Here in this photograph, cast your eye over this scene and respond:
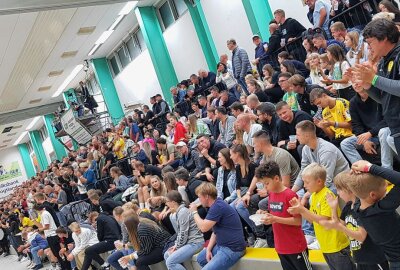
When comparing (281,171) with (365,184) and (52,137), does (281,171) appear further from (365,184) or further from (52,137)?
(52,137)

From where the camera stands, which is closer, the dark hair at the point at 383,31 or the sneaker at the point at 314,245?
the dark hair at the point at 383,31

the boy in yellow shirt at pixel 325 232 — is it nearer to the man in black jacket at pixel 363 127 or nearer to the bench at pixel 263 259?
the bench at pixel 263 259

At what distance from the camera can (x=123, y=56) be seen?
19859 millimetres

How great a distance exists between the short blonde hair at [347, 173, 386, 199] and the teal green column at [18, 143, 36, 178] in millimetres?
33613

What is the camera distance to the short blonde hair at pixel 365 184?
8.43 ft

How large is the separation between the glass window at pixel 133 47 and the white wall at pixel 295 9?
8.56m

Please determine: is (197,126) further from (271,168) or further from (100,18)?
(100,18)

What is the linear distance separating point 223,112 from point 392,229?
17.0 ft

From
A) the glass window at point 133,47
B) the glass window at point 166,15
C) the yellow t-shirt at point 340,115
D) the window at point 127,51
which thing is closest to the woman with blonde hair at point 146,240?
the yellow t-shirt at point 340,115

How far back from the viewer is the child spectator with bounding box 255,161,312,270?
3629 millimetres

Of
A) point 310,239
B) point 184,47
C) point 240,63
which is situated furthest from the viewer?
point 184,47

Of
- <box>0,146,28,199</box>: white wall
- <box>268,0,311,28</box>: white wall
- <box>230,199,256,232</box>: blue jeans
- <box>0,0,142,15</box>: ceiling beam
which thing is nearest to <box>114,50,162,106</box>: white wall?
<box>0,0,142,15</box>: ceiling beam

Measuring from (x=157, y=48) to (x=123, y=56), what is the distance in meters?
4.27

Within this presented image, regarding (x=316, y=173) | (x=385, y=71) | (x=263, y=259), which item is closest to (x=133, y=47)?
(x=263, y=259)
